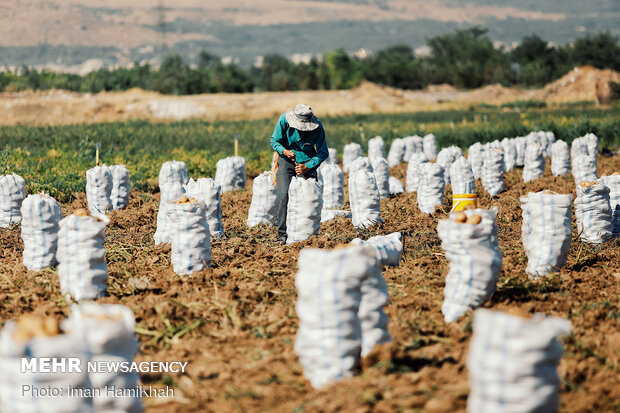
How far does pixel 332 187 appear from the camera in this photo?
33.8 ft

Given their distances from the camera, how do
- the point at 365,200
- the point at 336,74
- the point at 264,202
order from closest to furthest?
the point at 365,200 → the point at 264,202 → the point at 336,74

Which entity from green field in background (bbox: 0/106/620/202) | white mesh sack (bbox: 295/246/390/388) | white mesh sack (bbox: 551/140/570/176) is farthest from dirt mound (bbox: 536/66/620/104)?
white mesh sack (bbox: 295/246/390/388)

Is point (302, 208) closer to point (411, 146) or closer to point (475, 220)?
point (475, 220)

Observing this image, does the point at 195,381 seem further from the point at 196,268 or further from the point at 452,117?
the point at 452,117

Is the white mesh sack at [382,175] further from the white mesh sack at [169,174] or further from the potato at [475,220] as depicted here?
the potato at [475,220]

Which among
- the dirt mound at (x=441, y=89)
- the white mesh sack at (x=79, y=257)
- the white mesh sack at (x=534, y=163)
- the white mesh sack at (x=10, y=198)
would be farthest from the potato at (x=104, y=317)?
the dirt mound at (x=441, y=89)

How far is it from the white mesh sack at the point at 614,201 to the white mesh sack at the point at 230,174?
6.91m

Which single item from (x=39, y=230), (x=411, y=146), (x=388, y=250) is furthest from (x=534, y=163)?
(x=39, y=230)

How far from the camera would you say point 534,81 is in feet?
238

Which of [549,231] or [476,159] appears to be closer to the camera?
[549,231]

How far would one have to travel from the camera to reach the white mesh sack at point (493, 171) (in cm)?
1159

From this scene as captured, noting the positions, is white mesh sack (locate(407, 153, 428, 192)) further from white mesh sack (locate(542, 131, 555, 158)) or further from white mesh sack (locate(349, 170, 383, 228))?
white mesh sack (locate(542, 131, 555, 158))

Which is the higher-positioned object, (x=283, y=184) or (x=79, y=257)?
(x=283, y=184)

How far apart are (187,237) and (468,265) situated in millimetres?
2531
